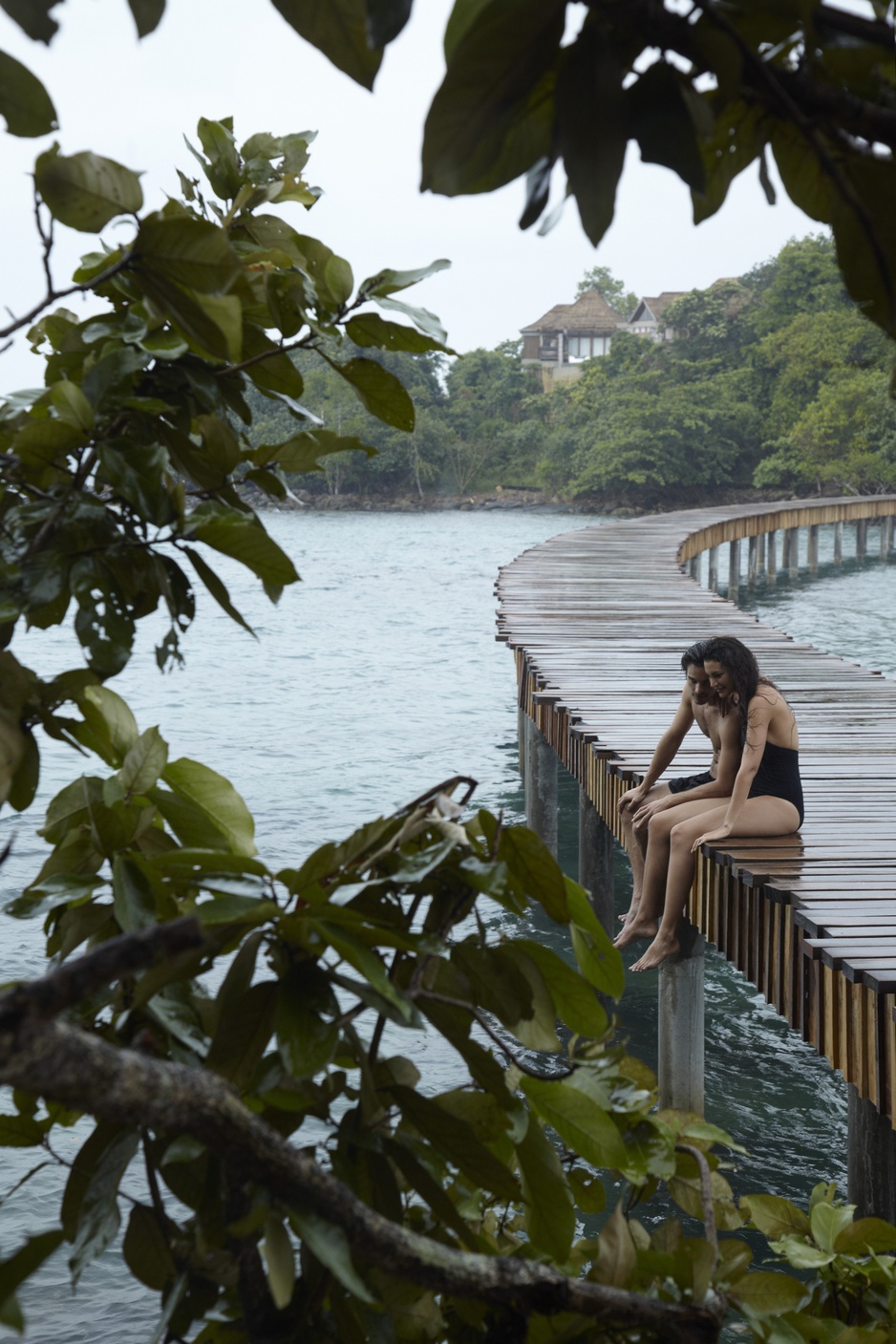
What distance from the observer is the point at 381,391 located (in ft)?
4.66

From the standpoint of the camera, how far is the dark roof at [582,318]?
258ft

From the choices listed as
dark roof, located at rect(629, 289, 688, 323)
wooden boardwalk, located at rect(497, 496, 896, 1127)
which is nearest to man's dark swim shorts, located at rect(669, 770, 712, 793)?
wooden boardwalk, located at rect(497, 496, 896, 1127)

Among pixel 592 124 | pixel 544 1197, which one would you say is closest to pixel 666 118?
pixel 592 124

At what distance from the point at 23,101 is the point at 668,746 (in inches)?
193

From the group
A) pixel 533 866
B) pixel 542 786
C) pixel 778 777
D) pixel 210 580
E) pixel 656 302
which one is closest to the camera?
pixel 533 866

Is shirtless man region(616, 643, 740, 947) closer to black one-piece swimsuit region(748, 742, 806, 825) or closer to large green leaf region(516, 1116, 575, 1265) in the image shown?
black one-piece swimsuit region(748, 742, 806, 825)

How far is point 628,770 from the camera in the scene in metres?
5.96

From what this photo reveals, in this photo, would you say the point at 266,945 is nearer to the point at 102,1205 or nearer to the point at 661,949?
the point at 102,1205

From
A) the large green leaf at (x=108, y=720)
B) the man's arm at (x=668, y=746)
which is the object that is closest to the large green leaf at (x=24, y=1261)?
the large green leaf at (x=108, y=720)

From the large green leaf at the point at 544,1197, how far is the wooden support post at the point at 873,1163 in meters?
3.17

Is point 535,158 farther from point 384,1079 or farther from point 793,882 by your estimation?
point 793,882

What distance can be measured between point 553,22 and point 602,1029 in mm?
847

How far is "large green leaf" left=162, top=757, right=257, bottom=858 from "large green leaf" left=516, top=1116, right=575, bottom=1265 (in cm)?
42

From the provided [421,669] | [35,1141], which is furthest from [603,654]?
[421,669]
